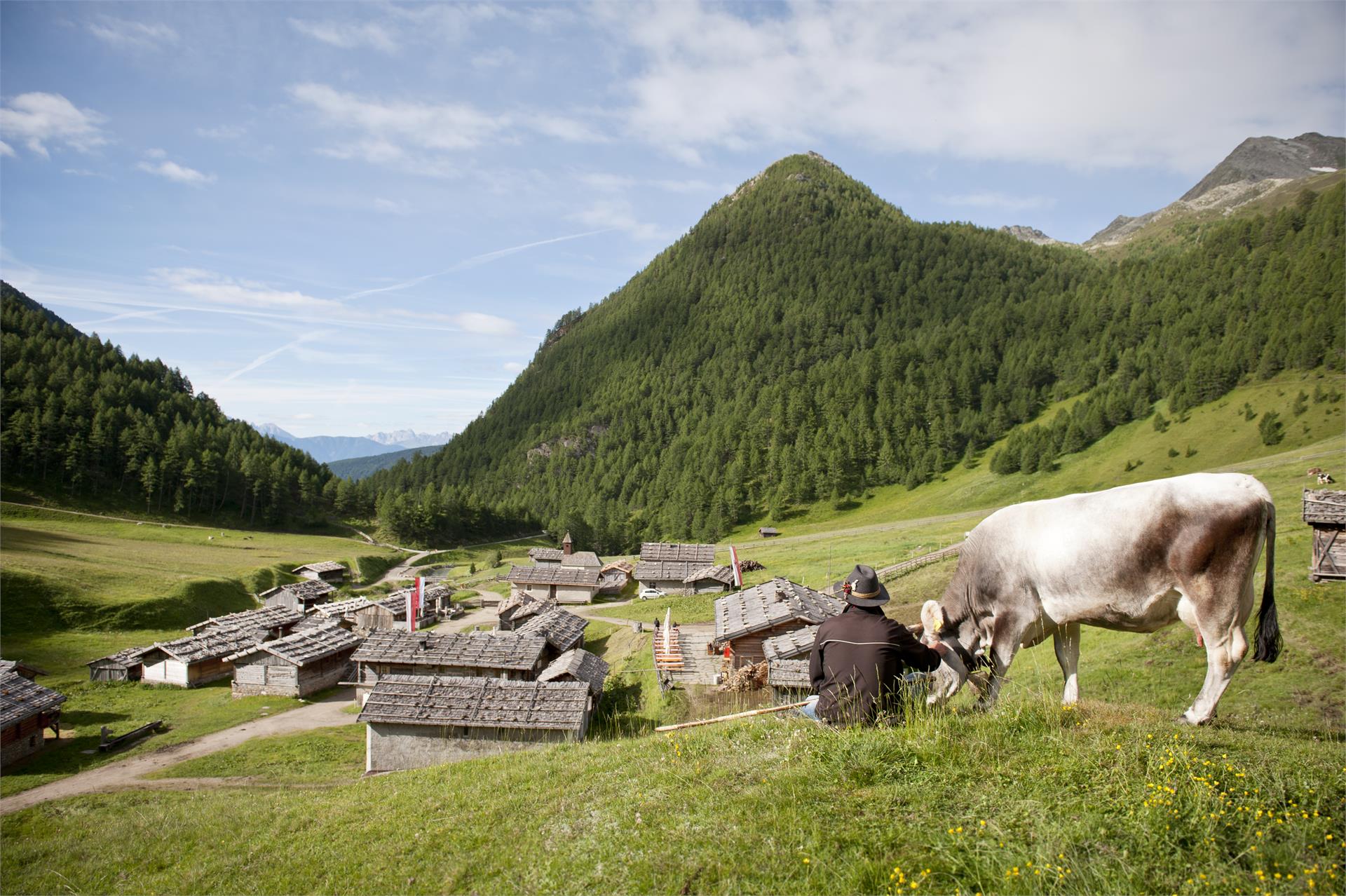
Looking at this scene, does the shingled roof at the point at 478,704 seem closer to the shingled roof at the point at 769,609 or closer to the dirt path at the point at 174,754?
the dirt path at the point at 174,754

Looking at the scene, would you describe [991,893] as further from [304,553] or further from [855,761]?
[304,553]

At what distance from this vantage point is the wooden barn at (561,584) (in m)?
69.4

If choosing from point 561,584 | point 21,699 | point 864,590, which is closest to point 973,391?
point 561,584

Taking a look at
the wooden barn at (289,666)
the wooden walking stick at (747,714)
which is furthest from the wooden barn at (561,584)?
the wooden walking stick at (747,714)

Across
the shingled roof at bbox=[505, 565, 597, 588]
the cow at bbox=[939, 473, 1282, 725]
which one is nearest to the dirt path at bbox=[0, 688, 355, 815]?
the shingled roof at bbox=[505, 565, 597, 588]

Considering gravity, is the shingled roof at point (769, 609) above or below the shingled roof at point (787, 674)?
above

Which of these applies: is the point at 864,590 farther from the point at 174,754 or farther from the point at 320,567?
the point at 320,567

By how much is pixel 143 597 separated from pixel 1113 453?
131 meters

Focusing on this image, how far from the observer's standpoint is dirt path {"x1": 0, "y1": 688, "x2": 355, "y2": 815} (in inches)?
1003

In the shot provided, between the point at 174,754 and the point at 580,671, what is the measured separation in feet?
64.7

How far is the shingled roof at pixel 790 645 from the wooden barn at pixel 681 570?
32394 millimetres

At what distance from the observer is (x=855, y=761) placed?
23.1ft

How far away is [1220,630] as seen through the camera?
793cm

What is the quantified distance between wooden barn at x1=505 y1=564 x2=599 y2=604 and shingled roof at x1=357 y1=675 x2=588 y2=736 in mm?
41520
